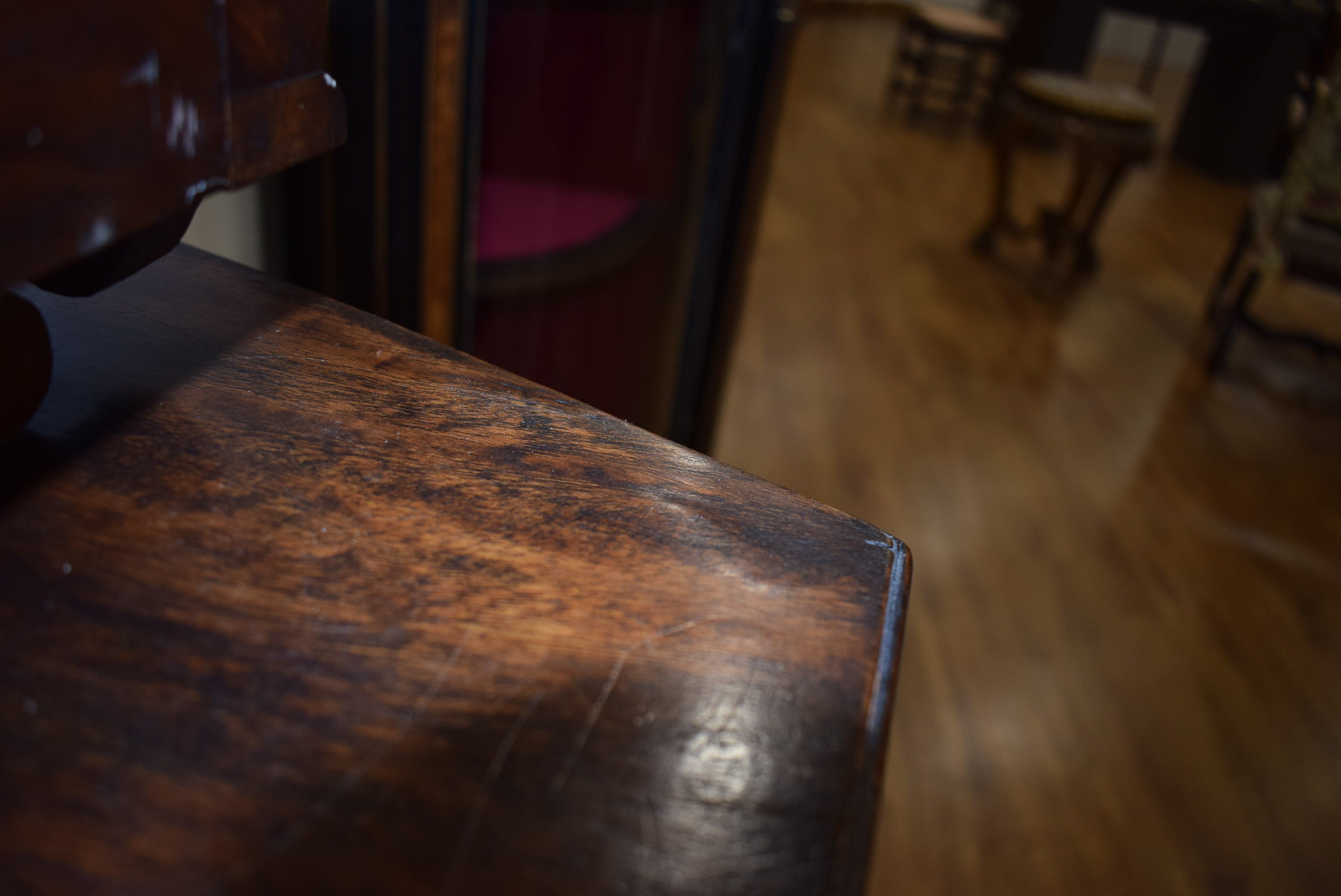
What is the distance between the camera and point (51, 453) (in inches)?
13.7

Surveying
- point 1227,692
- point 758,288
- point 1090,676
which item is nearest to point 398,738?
point 1090,676

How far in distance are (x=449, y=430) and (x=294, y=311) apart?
0.12m

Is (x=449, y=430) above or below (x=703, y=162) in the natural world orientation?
above

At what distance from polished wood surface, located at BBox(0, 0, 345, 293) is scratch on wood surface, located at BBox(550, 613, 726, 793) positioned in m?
0.20

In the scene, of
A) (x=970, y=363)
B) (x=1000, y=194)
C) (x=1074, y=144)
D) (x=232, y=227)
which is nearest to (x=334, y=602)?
(x=232, y=227)

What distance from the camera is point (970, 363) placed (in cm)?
291

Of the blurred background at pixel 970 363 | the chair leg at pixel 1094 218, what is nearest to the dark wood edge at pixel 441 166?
the blurred background at pixel 970 363

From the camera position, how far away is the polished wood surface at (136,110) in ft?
0.85

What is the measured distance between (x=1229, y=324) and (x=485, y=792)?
11.0 feet

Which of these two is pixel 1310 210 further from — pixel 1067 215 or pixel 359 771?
pixel 359 771

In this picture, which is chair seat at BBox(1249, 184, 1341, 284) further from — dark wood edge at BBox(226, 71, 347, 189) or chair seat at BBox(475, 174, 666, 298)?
dark wood edge at BBox(226, 71, 347, 189)

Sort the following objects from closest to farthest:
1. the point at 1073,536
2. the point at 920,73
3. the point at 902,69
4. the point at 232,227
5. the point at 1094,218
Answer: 1. the point at 232,227
2. the point at 1073,536
3. the point at 1094,218
4. the point at 920,73
5. the point at 902,69

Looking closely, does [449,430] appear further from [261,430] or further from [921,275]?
[921,275]

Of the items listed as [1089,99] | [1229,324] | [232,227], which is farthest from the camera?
[1089,99]
